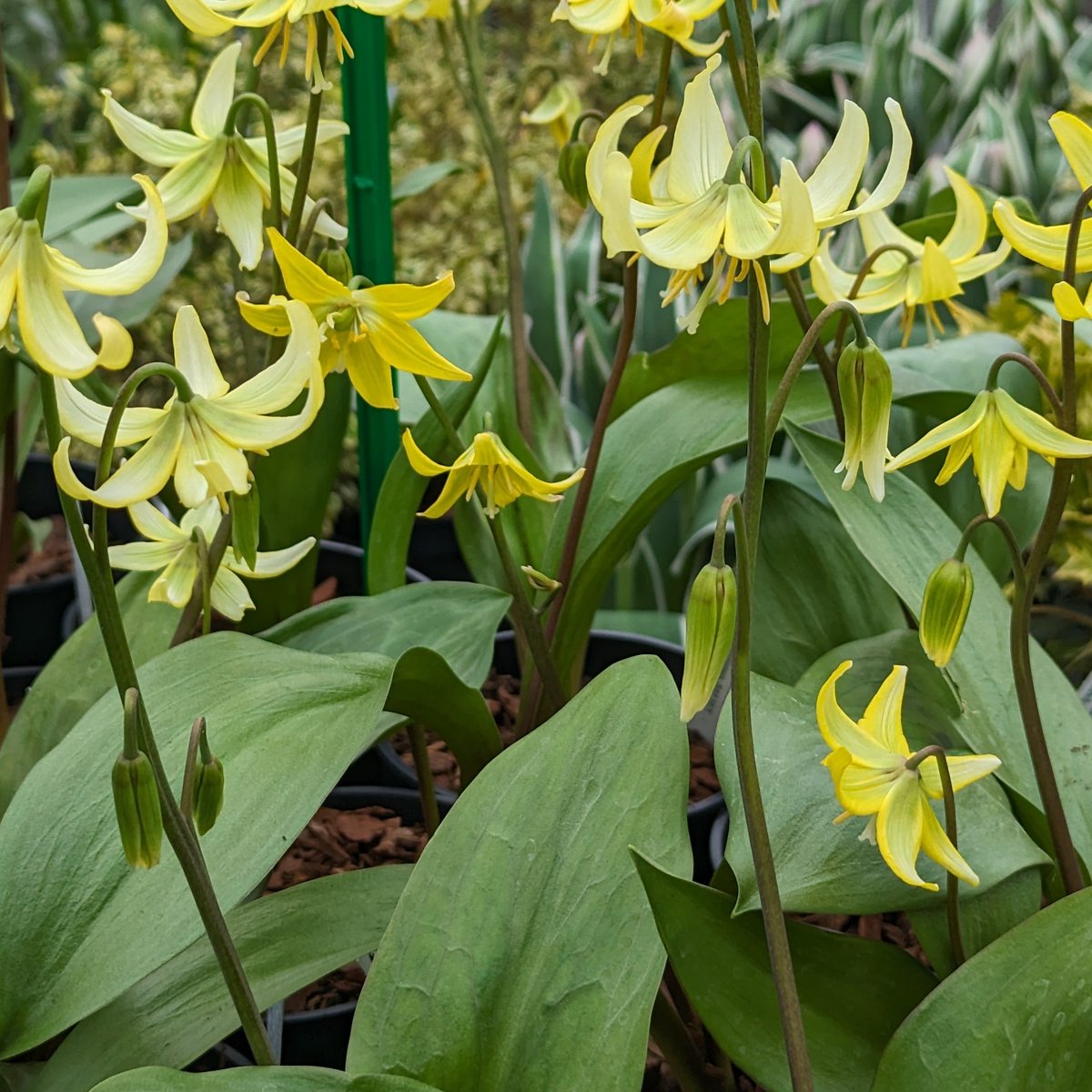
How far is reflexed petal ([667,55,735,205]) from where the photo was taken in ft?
1.95

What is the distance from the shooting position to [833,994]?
0.76 m

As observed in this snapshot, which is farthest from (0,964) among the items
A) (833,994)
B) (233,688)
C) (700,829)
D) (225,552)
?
(700,829)

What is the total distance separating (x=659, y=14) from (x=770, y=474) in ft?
1.60

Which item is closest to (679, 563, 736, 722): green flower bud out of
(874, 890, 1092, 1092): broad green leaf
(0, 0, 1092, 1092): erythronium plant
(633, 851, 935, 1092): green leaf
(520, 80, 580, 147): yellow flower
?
(0, 0, 1092, 1092): erythronium plant

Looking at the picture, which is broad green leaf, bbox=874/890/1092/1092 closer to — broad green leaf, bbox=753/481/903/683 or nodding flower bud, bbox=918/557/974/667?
nodding flower bud, bbox=918/557/974/667

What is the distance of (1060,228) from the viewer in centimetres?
68

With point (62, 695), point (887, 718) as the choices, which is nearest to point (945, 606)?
point (887, 718)

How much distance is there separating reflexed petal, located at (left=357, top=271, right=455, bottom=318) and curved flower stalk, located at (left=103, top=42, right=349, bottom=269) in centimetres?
18

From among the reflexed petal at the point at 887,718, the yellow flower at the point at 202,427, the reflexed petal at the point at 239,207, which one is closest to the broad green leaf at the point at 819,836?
the reflexed petal at the point at 887,718

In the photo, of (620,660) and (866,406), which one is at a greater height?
(866,406)

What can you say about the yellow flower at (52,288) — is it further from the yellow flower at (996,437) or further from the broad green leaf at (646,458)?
the broad green leaf at (646,458)

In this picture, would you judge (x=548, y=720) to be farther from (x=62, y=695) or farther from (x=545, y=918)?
(x=62, y=695)

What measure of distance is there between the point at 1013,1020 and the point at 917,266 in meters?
0.51

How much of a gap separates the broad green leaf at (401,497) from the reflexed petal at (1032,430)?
421 millimetres
